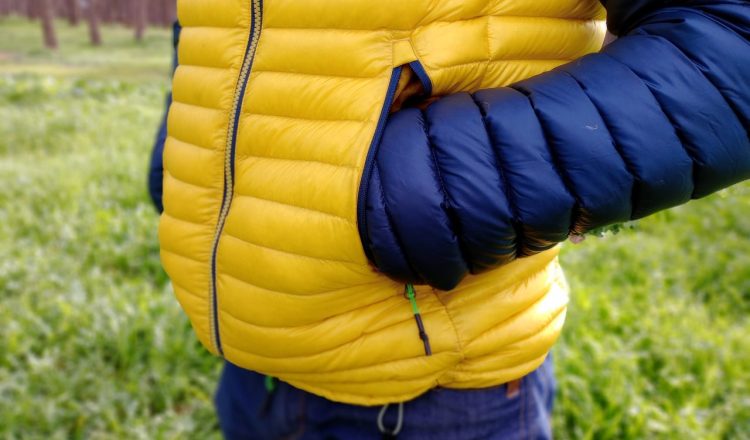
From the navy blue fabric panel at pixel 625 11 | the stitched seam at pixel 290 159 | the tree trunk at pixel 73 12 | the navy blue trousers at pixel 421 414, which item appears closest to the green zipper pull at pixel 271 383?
the navy blue trousers at pixel 421 414

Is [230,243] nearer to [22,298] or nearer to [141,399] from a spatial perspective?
[141,399]

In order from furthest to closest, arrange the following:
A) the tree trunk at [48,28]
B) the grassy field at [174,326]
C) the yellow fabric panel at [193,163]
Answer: the tree trunk at [48,28] < the grassy field at [174,326] < the yellow fabric panel at [193,163]

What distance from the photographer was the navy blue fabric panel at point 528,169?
0.70m

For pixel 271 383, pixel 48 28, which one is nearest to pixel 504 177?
pixel 271 383

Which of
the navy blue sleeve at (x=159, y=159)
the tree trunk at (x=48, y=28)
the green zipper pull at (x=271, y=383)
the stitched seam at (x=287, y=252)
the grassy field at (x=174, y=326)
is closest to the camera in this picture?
the stitched seam at (x=287, y=252)

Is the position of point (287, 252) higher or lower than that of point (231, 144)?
lower

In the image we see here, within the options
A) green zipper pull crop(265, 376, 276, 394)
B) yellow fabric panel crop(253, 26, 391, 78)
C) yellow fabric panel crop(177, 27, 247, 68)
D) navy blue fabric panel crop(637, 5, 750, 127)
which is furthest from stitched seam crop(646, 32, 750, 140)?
green zipper pull crop(265, 376, 276, 394)

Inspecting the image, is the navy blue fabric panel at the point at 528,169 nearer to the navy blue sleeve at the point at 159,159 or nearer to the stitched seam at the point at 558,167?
the stitched seam at the point at 558,167

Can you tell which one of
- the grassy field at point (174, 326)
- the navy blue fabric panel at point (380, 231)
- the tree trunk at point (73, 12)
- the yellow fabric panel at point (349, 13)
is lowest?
the tree trunk at point (73, 12)

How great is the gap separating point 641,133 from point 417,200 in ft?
0.88

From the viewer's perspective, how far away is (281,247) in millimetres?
840

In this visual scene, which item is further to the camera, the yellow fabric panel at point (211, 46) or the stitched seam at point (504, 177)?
the yellow fabric panel at point (211, 46)

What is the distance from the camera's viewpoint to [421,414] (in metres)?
0.98

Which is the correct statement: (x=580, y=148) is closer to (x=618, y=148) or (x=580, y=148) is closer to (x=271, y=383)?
(x=618, y=148)
